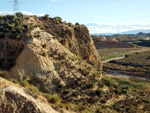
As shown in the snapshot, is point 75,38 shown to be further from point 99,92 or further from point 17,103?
point 17,103

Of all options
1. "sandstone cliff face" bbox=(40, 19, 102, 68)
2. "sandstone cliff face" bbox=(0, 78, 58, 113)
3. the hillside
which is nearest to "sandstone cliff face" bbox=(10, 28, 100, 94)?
the hillside

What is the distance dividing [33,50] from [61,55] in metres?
3.45

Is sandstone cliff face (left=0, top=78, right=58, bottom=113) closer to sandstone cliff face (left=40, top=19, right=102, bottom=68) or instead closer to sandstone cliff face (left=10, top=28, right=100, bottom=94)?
sandstone cliff face (left=10, top=28, right=100, bottom=94)

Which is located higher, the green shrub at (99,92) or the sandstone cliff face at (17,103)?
the sandstone cliff face at (17,103)

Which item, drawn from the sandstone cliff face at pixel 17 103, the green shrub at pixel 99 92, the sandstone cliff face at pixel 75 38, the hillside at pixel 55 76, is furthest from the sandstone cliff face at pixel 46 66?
the sandstone cliff face at pixel 75 38

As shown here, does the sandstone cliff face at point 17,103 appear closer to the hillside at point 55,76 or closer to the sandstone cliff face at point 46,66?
the hillside at point 55,76

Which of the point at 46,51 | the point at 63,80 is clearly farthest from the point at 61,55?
the point at 63,80

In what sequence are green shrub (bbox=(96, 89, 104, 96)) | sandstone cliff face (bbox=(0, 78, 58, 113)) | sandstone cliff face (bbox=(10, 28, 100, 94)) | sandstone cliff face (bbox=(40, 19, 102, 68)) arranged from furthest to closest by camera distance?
sandstone cliff face (bbox=(40, 19, 102, 68))
green shrub (bbox=(96, 89, 104, 96))
sandstone cliff face (bbox=(10, 28, 100, 94))
sandstone cliff face (bbox=(0, 78, 58, 113))

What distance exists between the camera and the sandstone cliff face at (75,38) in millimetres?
22938

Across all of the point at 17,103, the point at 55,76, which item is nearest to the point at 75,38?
the point at 55,76

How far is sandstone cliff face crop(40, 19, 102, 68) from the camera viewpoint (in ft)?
75.3

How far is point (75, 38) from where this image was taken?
25562 mm

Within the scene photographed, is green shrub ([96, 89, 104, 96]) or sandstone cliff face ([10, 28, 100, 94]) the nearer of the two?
sandstone cliff face ([10, 28, 100, 94])

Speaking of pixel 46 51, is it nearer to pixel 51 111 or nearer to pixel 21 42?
pixel 21 42
